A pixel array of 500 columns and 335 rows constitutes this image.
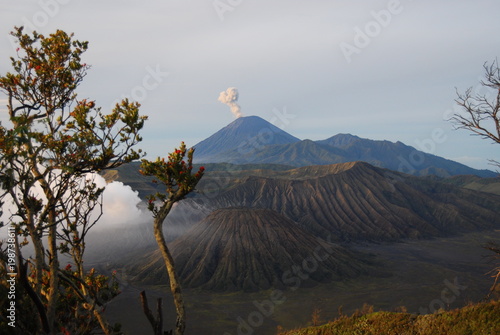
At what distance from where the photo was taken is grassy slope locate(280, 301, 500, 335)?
1577 cm

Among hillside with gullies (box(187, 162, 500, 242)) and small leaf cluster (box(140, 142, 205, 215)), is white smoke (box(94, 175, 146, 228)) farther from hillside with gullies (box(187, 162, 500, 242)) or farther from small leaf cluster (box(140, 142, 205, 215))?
small leaf cluster (box(140, 142, 205, 215))

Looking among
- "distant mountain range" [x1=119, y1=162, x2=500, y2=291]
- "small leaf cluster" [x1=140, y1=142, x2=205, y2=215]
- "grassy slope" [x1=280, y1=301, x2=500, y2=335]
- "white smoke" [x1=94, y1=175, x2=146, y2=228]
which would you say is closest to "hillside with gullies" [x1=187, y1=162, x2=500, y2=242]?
"distant mountain range" [x1=119, y1=162, x2=500, y2=291]

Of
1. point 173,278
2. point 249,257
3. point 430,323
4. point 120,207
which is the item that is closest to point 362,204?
point 249,257

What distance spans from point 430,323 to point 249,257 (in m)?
55.1

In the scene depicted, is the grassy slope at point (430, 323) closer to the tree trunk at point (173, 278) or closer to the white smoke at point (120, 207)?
the tree trunk at point (173, 278)

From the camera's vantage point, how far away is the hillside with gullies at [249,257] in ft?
214

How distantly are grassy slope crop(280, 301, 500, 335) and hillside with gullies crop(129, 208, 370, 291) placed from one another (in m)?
45.7

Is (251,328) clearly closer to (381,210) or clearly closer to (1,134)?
(1,134)

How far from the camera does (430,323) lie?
1656 centimetres

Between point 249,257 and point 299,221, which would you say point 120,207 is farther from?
point 249,257

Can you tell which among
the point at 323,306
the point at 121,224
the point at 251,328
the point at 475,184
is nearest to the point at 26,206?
the point at 251,328

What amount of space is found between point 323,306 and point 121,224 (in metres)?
79.1

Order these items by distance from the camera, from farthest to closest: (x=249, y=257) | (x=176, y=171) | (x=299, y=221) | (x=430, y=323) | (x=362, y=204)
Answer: (x=362, y=204)
(x=299, y=221)
(x=249, y=257)
(x=430, y=323)
(x=176, y=171)

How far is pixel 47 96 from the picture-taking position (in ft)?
32.1
